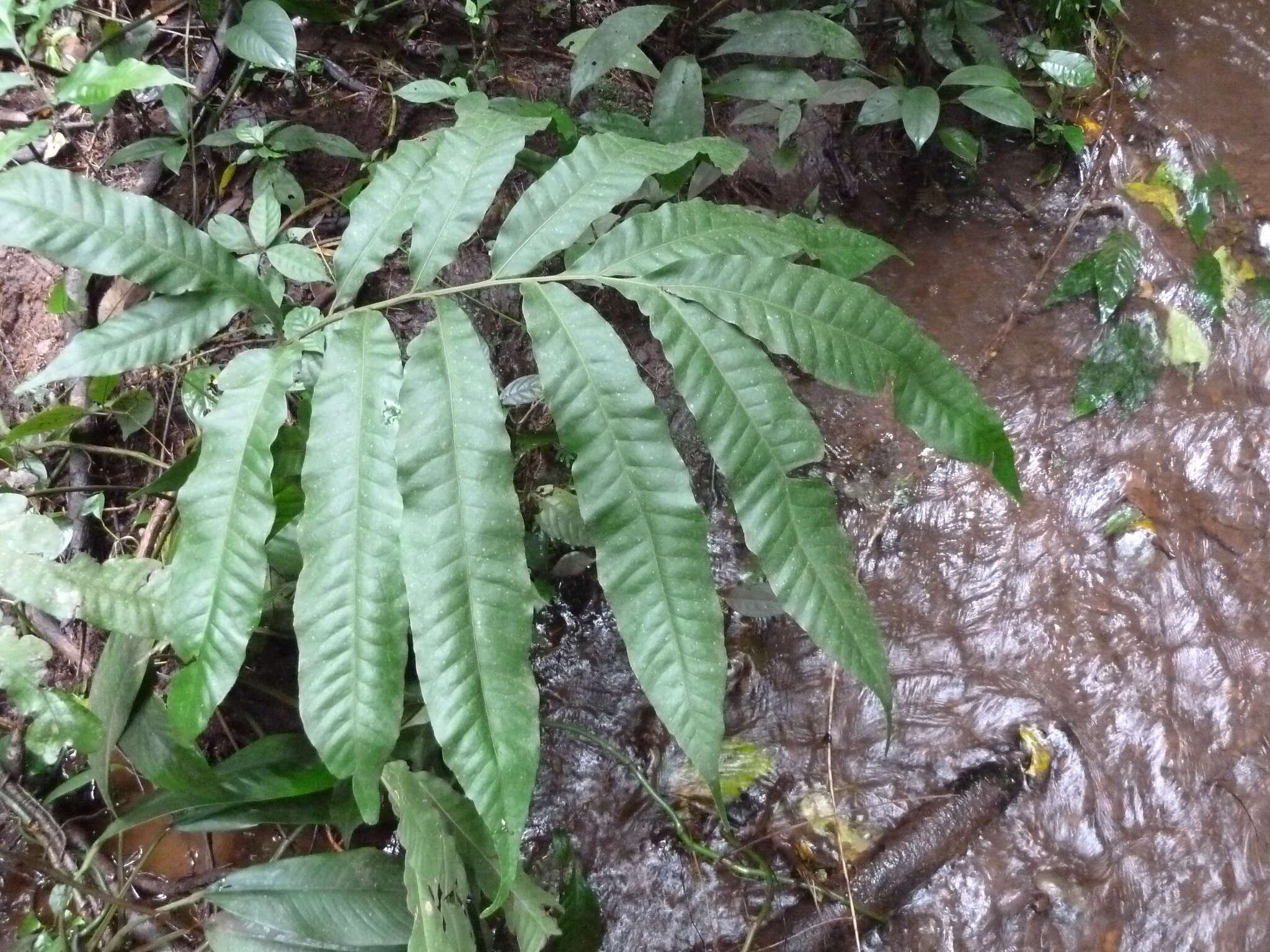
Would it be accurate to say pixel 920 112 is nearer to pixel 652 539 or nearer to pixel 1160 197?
pixel 1160 197

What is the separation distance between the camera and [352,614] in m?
1.01

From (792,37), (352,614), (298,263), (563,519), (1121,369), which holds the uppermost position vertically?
(792,37)

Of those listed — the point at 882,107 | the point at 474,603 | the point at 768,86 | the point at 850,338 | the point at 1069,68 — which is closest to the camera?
the point at 474,603

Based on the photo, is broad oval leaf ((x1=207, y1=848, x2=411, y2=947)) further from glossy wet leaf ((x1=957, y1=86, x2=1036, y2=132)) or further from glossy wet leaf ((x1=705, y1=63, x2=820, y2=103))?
glossy wet leaf ((x1=957, y1=86, x2=1036, y2=132))

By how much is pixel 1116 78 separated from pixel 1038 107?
0.29 metres

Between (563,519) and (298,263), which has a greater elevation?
(298,263)

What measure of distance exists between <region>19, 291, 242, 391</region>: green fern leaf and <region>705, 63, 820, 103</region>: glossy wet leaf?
4.39 feet

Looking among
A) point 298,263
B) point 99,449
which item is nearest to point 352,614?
point 298,263

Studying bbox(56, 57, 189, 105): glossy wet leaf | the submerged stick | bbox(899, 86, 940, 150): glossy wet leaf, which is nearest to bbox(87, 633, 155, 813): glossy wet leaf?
bbox(56, 57, 189, 105): glossy wet leaf

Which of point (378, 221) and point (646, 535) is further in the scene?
point (378, 221)

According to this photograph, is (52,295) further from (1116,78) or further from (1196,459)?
(1116,78)

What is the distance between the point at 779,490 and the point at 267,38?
1610mm

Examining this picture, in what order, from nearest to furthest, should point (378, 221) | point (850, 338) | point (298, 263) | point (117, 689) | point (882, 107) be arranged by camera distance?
1. point (850, 338)
2. point (378, 221)
3. point (117, 689)
4. point (298, 263)
5. point (882, 107)

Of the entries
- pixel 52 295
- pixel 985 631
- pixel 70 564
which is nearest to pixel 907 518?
pixel 985 631
